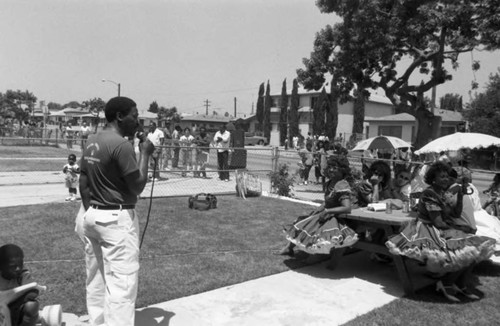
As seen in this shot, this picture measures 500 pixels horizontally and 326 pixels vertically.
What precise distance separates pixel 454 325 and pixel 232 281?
7.58ft

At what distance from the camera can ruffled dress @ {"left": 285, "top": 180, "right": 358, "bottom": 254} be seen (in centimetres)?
514

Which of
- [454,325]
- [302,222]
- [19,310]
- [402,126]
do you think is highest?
[402,126]

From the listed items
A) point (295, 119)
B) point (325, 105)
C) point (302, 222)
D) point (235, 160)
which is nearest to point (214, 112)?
point (295, 119)

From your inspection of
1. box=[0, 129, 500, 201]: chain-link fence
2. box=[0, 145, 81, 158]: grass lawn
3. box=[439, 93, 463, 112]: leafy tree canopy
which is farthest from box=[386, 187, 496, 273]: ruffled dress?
box=[439, 93, 463, 112]: leafy tree canopy

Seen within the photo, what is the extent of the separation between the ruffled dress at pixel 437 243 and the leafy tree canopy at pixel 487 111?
28096mm

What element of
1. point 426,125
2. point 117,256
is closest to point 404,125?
point 426,125

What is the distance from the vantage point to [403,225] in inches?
191

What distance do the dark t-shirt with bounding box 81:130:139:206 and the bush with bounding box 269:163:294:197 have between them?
827 cm

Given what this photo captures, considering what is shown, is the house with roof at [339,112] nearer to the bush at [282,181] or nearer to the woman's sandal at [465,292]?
the bush at [282,181]

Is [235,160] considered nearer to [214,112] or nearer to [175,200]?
[175,200]

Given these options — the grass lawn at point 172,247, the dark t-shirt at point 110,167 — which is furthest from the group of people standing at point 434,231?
the dark t-shirt at point 110,167

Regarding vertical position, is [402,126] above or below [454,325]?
above

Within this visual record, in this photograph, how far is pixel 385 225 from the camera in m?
5.12

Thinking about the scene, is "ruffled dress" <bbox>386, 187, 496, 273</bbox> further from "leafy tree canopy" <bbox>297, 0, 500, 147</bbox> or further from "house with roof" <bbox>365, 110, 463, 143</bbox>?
"house with roof" <bbox>365, 110, 463, 143</bbox>
